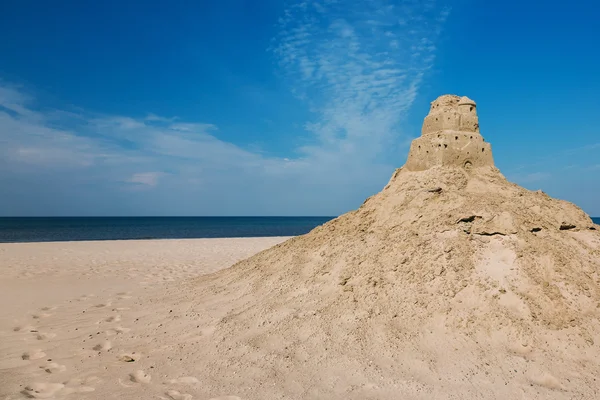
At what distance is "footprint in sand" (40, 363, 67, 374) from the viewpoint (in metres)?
4.73

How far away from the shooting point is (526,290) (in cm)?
497

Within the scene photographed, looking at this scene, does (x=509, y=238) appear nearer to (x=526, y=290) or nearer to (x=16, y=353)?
(x=526, y=290)

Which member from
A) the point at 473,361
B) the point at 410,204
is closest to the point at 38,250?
the point at 410,204

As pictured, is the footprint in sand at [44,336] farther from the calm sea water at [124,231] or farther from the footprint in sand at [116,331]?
the calm sea water at [124,231]

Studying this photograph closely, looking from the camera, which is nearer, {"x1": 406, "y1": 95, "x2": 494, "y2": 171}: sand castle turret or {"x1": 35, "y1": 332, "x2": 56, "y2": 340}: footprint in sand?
{"x1": 35, "y1": 332, "x2": 56, "y2": 340}: footprint in sand

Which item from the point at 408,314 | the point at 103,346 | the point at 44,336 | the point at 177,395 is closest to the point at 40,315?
the point at 44,336

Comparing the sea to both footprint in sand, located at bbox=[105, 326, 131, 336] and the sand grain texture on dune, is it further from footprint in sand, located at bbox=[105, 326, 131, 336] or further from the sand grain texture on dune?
the sand grain texture on dune

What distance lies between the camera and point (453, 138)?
6918 millimetres

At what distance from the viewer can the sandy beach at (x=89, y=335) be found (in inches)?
171

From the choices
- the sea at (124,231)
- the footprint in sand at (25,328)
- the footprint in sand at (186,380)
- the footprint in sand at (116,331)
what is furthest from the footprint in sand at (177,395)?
the sea at (124,231)

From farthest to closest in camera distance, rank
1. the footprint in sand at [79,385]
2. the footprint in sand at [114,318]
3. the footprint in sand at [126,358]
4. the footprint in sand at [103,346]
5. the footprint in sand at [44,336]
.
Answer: the footprint in sand at [114,318]
the footprint in sand at [44,336]
the footprint in sand at [103,346]
the footprint in sand at [126,358]
the footprint in sand at [79,385]

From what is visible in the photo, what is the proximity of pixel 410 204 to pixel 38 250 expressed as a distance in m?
19.9

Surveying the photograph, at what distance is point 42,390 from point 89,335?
1807 mm

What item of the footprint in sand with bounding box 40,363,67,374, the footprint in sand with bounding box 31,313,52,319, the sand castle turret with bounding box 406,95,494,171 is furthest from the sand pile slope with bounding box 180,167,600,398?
the footprint in sand with bounding box 31,313,52,319
